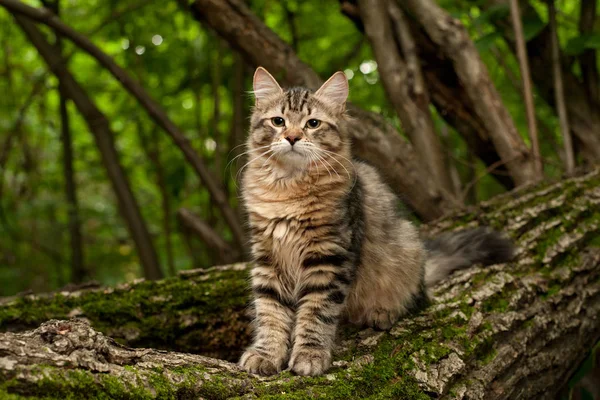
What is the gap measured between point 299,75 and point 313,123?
1451mm

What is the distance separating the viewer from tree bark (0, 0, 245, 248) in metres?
4.25

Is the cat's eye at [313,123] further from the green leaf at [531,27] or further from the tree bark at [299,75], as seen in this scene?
the green leaf at [531,27]

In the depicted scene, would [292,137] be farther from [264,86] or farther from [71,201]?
[71,201]

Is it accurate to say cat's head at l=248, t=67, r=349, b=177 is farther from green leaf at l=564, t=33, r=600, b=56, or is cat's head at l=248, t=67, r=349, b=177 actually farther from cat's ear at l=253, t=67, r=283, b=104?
green leaf at l=564, t=33, r=600, b=56

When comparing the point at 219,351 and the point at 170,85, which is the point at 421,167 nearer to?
the point at 219,351

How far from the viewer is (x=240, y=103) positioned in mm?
5816

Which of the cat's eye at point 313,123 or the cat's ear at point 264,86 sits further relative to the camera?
the cat's ear at point 264,86

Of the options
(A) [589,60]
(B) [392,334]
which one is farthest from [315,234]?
(A) [589,60]

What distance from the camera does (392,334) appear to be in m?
2.76

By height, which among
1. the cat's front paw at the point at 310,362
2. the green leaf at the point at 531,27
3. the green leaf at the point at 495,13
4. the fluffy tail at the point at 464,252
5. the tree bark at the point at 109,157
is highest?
the green leaf at the point at 495,13

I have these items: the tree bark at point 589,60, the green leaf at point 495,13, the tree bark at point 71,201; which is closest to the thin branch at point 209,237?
the tree bark at point 71,201

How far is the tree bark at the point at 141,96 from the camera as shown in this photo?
4246mm

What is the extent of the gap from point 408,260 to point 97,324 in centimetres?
159

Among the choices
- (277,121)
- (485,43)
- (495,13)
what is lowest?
(277,121)
